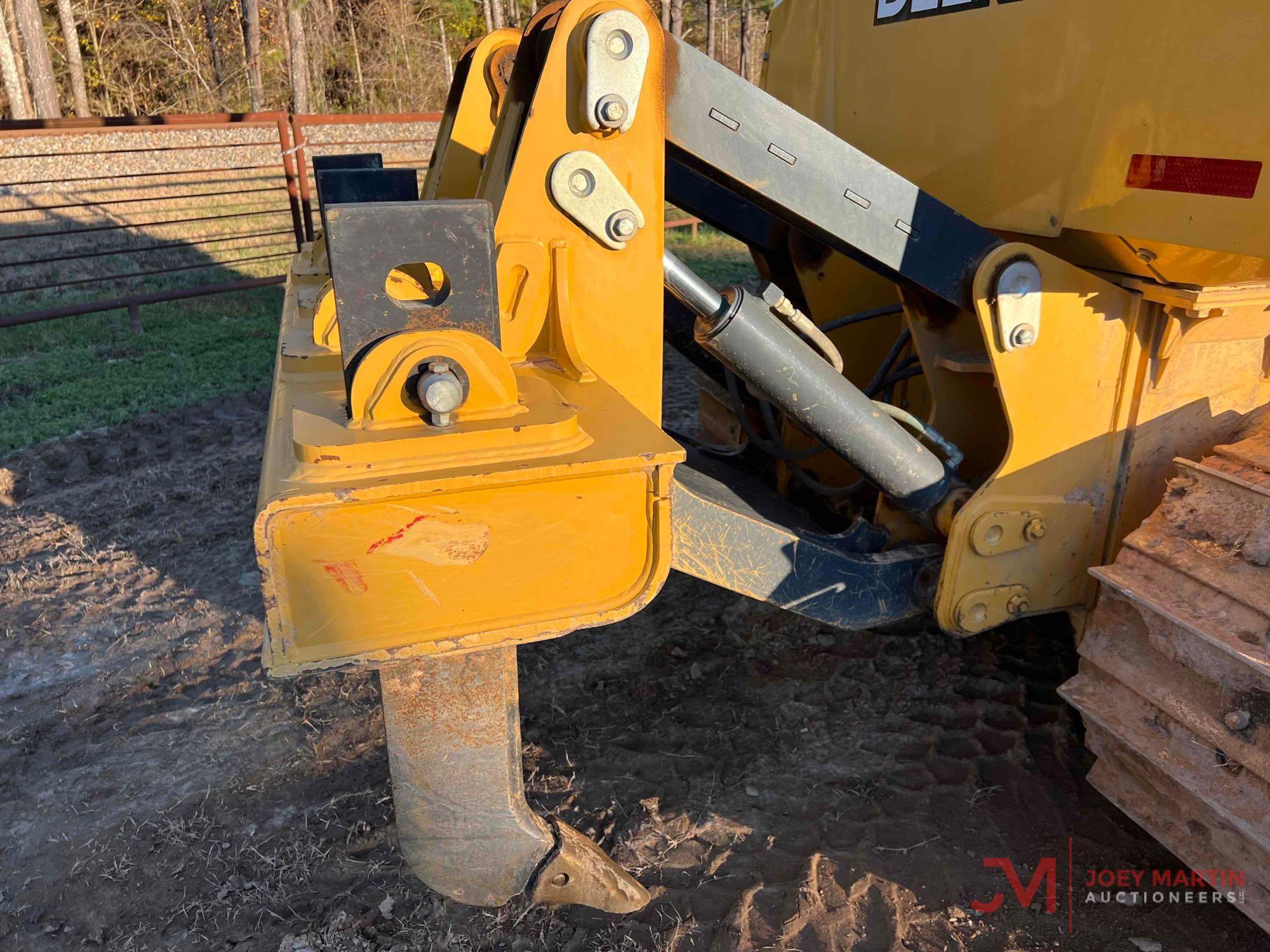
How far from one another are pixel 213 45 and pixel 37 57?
23.0 feet

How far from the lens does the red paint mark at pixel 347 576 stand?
134 centimetres

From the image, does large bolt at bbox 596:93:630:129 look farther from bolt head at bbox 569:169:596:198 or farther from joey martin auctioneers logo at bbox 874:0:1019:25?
joey martin auctioneers logo at bbox 874:0:1019:25

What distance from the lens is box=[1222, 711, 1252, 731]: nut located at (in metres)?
1.78

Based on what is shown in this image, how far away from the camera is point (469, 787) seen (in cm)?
172

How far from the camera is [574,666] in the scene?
9.87 feet

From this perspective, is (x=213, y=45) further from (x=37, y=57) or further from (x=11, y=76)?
(x=37, y=57)

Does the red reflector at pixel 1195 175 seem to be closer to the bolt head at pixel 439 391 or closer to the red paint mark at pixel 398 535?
the bolt head at pixel 439 391

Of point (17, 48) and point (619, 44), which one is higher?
point (619, 44)

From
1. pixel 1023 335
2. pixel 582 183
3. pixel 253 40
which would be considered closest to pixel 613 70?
pixel 582 183

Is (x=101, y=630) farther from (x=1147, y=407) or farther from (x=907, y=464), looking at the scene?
(x=1147, y=407)

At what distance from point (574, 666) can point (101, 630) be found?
170 cm

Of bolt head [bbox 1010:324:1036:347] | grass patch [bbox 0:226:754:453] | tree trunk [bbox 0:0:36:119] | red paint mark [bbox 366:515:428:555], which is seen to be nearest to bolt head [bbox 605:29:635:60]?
red paint mark [bbox 366:515:428:555]

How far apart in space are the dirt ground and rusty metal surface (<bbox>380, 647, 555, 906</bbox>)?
12.3 inches

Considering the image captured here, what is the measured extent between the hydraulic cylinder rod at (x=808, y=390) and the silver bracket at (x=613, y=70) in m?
0.31
